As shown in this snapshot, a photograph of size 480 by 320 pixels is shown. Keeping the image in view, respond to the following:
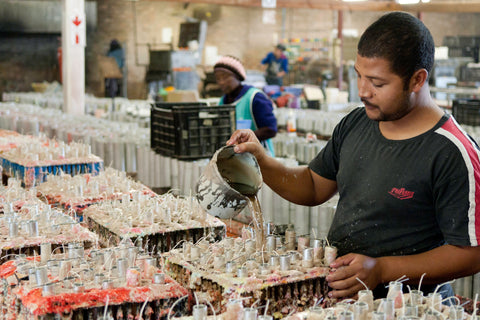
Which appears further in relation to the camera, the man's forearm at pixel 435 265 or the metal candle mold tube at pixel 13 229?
the metal candle mold tube at pixel 13 229

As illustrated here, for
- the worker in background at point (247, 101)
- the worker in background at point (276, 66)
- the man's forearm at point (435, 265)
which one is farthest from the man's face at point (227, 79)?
the worker in background at point (276, 66)

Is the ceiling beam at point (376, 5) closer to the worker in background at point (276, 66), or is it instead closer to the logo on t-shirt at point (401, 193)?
the worker in background at point (276, 66)

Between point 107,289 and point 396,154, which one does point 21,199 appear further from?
point 396,154

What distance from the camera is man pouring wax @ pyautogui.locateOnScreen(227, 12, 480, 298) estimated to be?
6.43ft

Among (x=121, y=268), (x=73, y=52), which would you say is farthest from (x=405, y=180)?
(x=73, y=52)

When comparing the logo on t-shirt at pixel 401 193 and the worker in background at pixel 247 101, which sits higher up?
the worker in background at pixel 247 101

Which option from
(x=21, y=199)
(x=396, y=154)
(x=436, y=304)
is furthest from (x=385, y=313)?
(x=21, y=199)

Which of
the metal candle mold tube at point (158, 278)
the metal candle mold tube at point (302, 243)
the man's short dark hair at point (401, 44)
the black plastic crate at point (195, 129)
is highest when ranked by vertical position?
the man's short dark hair at point (401, 44)

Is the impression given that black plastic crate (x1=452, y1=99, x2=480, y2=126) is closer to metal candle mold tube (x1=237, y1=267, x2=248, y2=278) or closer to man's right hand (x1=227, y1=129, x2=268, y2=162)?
man's right hand (x1=227, y1=129, x2=268, y2=162)

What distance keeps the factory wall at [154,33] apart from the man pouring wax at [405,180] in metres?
16.4

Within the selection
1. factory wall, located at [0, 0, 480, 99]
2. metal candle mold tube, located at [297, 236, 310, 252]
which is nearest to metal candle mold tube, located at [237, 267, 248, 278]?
metal candle mold tube, located at [297, 236, 310, 252]

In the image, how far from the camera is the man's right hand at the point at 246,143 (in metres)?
2.35

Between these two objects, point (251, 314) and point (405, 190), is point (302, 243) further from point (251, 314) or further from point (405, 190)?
point (251, 314)

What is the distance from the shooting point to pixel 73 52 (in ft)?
27.5
